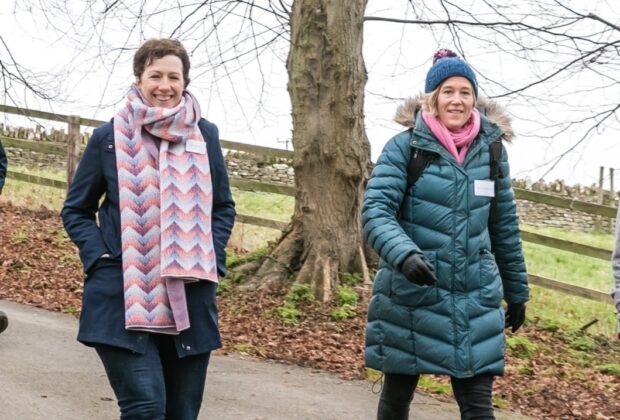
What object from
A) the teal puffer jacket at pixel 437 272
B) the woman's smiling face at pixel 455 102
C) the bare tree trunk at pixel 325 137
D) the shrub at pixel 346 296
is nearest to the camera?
the teal puffer jacket at pixel 437 272

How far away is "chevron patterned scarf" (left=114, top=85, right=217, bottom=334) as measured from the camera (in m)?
3.78

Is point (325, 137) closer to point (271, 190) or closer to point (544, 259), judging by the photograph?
point (271, 190)

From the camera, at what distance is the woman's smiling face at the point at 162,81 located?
3908 mm

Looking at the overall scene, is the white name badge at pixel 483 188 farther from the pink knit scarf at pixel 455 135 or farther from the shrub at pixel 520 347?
the shrub at pixel 520 347

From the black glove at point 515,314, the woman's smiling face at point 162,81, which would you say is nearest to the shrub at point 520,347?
the black glove at point 515,314

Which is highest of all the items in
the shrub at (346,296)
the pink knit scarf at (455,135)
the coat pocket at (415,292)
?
the pink knit scarf at (455,135)

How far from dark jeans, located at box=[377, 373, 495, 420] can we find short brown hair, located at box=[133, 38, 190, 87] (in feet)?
5.71

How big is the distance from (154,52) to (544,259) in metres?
13.5

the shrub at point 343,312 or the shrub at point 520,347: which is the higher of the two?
the shrub at point 343,312

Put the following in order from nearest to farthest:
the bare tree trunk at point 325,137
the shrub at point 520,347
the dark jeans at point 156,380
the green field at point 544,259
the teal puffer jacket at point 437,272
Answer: the dark jeans at point 156,380 < the teal puffer jacket at point 437,272 < the shrub at point 520,347 < the bare tree trunk at point 325,137 < the green field at point 544,259

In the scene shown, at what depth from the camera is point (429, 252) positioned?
4.32 meters

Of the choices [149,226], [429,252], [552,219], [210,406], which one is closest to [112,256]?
[149,226]

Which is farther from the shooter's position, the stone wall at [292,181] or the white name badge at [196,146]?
the stone wall at [292,181]

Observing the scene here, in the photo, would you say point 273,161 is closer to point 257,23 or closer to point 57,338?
point 257,23
